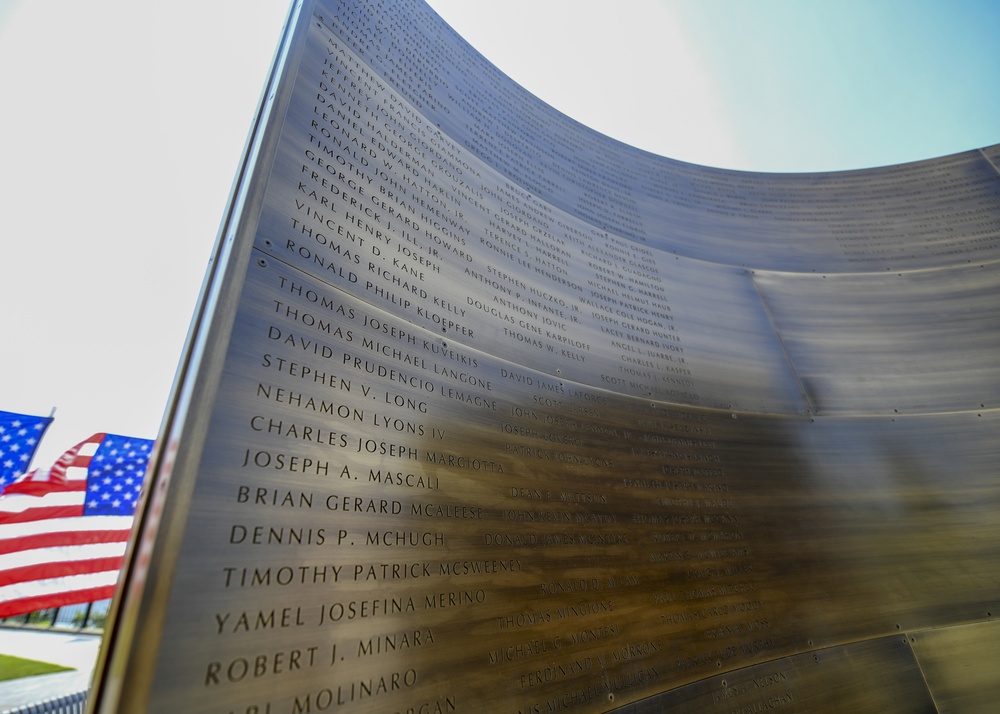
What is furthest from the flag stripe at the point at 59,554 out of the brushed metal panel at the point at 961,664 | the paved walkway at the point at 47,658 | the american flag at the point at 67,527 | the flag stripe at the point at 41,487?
the brushed metal panel at the point at 961,664

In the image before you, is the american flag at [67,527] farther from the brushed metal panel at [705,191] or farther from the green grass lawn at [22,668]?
the green grass lawn at [22,668]

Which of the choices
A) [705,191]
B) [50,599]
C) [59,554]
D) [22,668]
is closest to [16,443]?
[59,554]

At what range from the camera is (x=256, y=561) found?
99cm

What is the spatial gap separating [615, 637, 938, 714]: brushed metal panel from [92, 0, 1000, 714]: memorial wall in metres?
0.01

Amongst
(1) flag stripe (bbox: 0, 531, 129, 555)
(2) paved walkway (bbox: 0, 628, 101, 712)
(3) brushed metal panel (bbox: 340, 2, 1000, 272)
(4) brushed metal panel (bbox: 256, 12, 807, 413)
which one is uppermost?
(3) brushed metal panel (bbox: 340, 2, 1000, 272)

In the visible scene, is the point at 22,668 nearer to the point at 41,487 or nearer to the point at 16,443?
the point at 16,443

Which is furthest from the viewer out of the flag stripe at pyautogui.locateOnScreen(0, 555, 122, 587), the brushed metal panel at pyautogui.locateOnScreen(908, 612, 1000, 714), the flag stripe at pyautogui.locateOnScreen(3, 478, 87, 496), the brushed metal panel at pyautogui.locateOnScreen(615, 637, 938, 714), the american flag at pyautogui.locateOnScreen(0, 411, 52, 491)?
the american flag at pyautogui.locateOnScreen(0, 411, 52, 491)

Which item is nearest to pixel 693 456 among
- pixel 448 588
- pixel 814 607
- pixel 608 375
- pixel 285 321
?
pixel 608 375

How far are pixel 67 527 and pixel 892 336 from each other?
7585 millimetres

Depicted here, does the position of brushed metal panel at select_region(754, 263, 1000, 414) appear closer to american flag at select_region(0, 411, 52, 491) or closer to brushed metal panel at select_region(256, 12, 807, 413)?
brushed metal panel at select_region(256, 12, 807, 413)

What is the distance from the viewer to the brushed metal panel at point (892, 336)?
3.02 m

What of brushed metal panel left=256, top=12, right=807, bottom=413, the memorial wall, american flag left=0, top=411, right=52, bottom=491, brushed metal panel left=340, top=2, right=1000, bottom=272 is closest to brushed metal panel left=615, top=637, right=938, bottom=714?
the memorial wall

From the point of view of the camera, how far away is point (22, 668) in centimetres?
938

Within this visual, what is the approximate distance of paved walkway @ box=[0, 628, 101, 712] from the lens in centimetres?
688
